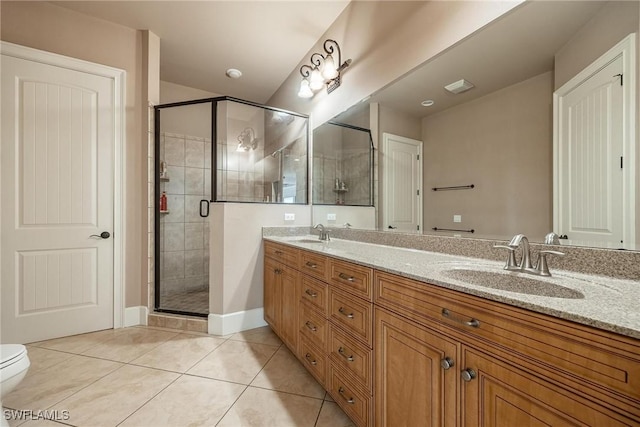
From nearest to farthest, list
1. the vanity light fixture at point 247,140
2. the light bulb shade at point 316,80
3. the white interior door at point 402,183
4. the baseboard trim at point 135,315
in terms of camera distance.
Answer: the white interior door at point 402,183 < the baseboard trim at point 135,315 < the light bulb shade at point 316,80 < the vanity light fixture at point 247,140

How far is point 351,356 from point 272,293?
44.6 inches

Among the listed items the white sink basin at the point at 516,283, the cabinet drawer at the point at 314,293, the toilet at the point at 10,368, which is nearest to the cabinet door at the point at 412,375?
the white sink basin at the point at 516,283

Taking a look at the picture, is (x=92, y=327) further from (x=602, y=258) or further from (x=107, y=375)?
(x=602, y=258)

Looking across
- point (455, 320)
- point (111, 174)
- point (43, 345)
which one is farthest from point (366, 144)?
point (43, 345)

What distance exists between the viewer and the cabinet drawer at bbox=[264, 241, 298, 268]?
1.87 metres

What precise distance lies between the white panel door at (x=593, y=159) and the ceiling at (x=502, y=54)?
0.21 m

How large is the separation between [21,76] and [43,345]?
2.14 meters

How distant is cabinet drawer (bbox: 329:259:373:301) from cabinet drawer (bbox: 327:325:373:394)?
0.23m

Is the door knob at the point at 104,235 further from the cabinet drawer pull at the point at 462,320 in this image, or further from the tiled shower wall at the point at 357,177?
the cabinet drawer pull at the point at 462,320

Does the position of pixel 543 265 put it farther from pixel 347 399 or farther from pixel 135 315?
pixel 135 315

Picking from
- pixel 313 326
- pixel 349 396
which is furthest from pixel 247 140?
pixel 349 396

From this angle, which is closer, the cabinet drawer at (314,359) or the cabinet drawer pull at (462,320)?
the cabinet drawer pull at (462,320)

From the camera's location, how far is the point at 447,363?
821 millimetres

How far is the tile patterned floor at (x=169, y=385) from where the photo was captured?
1362mm
